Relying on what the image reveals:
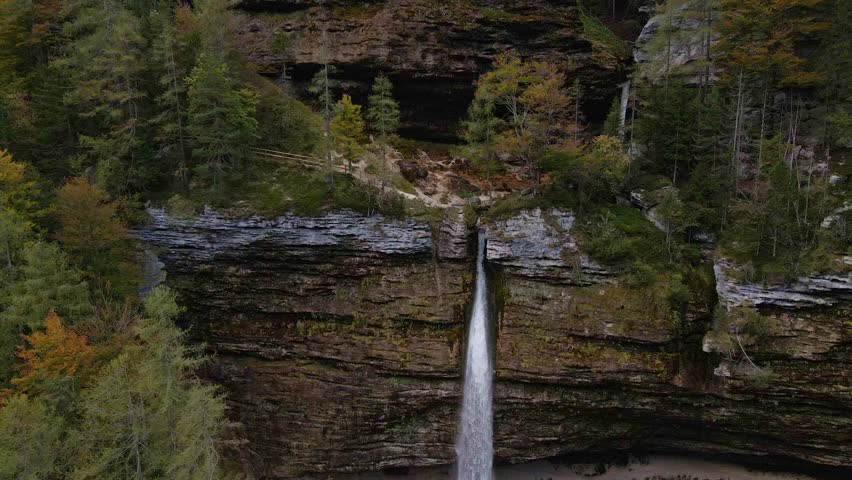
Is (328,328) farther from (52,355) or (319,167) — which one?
(52,355)

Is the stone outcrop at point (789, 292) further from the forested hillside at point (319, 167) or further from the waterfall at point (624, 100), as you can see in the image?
the waterfall at point (624, 100)

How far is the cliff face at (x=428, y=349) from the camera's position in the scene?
18594mm

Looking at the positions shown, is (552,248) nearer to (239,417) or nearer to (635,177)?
(635,177)

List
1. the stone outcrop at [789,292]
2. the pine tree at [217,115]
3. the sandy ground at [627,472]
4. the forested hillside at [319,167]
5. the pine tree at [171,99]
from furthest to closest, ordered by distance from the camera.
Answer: the sandy ground at [627,472] < the pine tree at [171,99] < the pine tree at [217,115] < the stone outcrop at [789,292] < the forested hillside at [319,167]

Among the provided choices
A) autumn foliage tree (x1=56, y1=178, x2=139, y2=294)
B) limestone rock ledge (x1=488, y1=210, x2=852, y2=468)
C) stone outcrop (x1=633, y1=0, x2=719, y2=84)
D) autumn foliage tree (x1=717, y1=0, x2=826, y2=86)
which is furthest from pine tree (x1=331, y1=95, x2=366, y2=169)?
autumn foliage tree (x1=717, y1=0, x2=826, y2=86)

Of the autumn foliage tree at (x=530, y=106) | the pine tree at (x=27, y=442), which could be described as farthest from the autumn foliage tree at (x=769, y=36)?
the pine tree at (x=27, y=442)

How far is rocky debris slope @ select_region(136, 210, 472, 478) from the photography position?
65.6 feet

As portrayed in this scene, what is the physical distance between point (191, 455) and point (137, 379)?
2.71 m

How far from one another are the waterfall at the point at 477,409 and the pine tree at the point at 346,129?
8.66 meters

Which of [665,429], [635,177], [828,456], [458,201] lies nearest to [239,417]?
[458,201]

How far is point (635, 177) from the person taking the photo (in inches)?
853

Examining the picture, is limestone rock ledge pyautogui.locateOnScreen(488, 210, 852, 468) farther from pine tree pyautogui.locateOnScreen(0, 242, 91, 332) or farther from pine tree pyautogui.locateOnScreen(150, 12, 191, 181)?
pine tree pyautogui.locateOnScreen(0, 242, 91, 332)

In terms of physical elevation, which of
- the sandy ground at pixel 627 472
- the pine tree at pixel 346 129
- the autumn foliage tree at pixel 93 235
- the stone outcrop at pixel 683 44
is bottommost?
the sandy ground at pixel 627 472

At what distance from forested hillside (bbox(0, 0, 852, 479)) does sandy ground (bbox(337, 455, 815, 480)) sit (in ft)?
21.9
